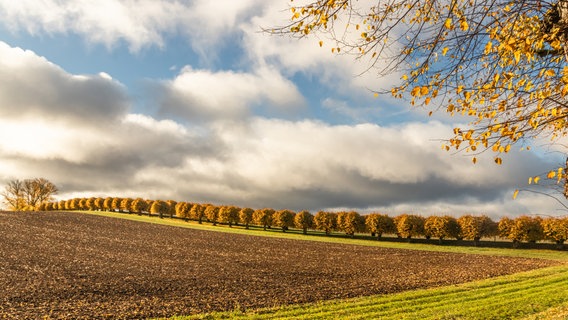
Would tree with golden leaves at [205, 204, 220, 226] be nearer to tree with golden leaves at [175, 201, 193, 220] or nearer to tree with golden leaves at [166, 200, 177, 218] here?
tree with golden leaves at [175, 201, 193, 220]

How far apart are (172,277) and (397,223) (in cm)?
4888

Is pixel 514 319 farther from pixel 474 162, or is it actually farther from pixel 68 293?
pixel 68 293

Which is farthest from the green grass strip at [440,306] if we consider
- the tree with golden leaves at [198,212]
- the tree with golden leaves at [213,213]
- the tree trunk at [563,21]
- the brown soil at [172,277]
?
the tree with golden leaves at [198,212]

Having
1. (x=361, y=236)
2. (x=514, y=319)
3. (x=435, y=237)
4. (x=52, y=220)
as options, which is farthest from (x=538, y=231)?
(x=52, y=220)

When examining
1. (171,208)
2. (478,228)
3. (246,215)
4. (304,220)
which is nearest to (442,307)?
(478,228)

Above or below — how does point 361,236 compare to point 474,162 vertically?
below

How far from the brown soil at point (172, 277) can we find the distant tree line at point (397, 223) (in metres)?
28.8

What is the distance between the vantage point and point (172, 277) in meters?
21.7

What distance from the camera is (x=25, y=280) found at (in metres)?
19.5

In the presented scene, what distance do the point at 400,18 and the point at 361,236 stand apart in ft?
208

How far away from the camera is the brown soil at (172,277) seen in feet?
49.6

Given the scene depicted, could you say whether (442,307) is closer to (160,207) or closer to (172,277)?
(172,277)

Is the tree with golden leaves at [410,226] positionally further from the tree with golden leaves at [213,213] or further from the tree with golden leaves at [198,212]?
the tree with golden leaves at [198,212]

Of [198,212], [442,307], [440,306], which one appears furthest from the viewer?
[198,212]
